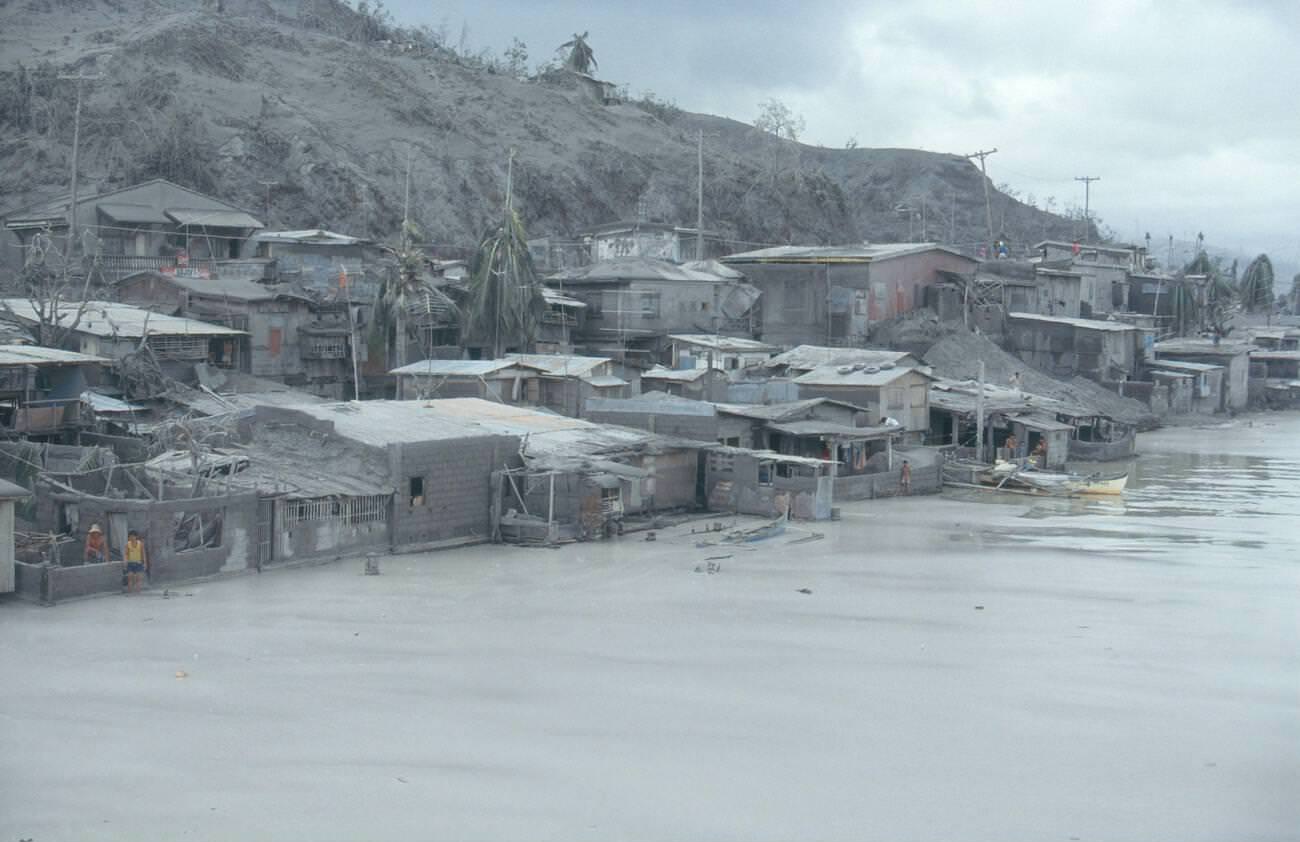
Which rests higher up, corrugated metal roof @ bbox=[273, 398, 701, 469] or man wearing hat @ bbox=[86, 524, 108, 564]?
corrugated metal roof @ bbox=[273, 398, 701, 469]

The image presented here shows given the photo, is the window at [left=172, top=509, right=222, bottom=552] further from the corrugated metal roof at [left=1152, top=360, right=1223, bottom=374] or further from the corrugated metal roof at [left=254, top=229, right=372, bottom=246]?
the corrugated metal roof at [left=1152, top=360, right=1223, bottom=374]

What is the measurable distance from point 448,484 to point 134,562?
239 inches

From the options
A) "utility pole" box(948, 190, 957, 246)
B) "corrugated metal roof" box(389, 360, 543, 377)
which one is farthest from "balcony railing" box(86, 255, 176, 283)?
"utility pole" box(948, 190, 957, 246)

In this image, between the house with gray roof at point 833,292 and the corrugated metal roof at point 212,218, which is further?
the house with gray roof at point 833,292

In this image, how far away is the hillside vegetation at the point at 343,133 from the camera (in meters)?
53.9

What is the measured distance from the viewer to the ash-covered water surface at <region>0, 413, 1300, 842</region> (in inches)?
457

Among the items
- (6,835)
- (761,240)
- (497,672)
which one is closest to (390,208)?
(761,240)

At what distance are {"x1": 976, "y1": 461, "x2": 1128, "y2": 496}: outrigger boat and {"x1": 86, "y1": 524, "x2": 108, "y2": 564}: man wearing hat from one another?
21364 mm

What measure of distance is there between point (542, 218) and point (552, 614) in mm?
46809

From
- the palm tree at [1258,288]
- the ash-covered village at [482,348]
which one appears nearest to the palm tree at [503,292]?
the ash-covered village at [482,348]

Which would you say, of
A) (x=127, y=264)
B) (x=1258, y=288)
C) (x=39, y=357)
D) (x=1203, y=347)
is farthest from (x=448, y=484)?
(x=1258, y=288)

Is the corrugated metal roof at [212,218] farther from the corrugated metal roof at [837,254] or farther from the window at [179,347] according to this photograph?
the corrugated metal roof at [837,254]

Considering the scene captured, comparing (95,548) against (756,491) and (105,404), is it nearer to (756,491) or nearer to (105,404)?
(105,404)

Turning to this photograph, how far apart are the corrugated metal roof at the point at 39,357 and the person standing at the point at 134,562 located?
26.8ft
